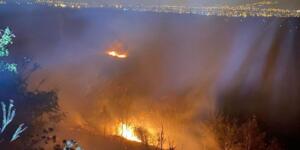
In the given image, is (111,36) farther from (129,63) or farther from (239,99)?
(239,99)

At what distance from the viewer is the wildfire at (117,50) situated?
70.9 meters

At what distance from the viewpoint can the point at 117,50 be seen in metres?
75.8

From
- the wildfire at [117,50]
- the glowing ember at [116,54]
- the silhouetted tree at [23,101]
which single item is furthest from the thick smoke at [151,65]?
the silhouetted tree at [23,101]

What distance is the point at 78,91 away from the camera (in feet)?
143

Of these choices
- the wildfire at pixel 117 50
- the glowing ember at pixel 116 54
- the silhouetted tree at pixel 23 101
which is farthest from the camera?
the wildfire at pixel 117 50

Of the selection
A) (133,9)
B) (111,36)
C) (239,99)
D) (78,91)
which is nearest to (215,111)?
(239,99)

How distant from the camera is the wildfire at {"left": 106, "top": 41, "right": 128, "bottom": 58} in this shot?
233ft

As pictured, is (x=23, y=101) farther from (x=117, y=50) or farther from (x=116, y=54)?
(x=117, y=50)

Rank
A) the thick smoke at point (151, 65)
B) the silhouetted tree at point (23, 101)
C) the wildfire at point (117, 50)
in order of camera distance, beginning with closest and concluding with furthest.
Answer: the silhouetted tree at point (23, 101) → the thick smoke at point (151, 65) → the wildfire at point (117, 50)

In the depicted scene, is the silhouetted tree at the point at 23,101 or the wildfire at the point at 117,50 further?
the wildfire at the point at 117,50

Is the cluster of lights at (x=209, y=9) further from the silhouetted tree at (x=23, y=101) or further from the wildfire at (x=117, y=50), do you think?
the silhouetted tree at (x=23, y=101)

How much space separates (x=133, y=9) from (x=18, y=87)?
92.5 m

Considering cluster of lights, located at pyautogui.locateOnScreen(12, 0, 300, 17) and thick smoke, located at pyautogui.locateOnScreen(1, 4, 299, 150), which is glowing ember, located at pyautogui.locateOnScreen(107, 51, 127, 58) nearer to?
thick smoke, located at pyautogui.locateOnScreen(1, 4, 299, 150)

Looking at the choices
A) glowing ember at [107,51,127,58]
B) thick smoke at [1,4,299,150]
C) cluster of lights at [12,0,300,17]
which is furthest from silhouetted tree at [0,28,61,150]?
cluster of lights at [12,0,300,17]
